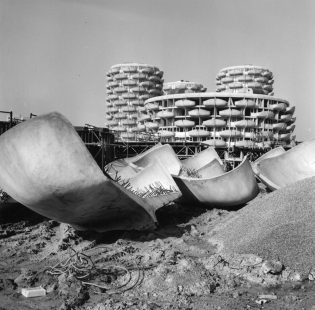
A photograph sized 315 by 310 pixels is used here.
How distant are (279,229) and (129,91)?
5548 centimetres

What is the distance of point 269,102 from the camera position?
2218 inches

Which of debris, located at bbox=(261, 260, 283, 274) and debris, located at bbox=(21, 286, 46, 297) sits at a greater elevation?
debris, located at bbox=(261, 260, 283, 274)

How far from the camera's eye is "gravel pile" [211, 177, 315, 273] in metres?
10.7

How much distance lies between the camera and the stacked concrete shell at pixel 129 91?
64.6m

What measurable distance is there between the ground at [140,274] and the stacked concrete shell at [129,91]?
2007 inches

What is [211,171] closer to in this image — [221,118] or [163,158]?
[163,158]

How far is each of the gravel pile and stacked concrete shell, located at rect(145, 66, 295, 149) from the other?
36938mm

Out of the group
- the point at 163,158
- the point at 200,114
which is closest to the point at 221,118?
the point at 200,114

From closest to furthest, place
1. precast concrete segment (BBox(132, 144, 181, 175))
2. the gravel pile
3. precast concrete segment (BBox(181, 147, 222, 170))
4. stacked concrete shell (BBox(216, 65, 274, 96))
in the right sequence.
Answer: the gravel pile < precast concrete segment (BBox(132, 144, 181, 175)) < precast concrete segment (BBox(181, 147, 222, 170)) < stacked concrete shell (BBox(216, 65, 274, 96))

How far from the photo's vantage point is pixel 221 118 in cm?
5394

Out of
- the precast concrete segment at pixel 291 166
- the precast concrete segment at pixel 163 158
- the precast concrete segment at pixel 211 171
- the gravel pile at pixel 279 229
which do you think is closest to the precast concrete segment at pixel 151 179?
the gravel pile at pixel 279 229

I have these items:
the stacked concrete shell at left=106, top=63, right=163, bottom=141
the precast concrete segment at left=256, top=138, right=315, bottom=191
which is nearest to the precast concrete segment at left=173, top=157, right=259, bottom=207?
the precast concrete segment at left=256, top=138, right=315, bottom=191

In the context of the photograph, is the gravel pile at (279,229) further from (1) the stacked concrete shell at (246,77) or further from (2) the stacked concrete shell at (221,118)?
(1) the stacked concrete shell at (246,77)

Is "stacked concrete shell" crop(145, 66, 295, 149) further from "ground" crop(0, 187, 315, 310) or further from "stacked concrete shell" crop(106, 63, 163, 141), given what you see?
"ground" crop(0, 187, 315, 310)
